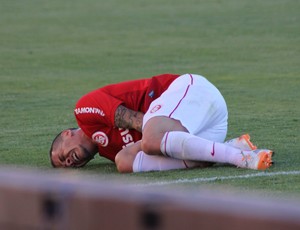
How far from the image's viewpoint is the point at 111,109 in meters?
6.99

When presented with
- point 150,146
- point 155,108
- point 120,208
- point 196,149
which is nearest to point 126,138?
point 155,108

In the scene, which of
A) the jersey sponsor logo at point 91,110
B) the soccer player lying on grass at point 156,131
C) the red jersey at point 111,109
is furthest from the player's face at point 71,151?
the jersey sponsor logo at point 91,110

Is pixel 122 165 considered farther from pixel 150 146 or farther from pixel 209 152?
pixel 209 152

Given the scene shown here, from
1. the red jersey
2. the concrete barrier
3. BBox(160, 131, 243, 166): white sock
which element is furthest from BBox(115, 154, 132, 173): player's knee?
the concrete barrier

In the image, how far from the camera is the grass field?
7547 millimetres

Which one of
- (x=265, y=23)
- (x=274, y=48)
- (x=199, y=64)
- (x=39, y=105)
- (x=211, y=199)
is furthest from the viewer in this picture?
(x=265, y=23)

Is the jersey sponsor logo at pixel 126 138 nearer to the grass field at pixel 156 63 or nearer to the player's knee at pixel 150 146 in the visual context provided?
the grass field at pixel 156 63

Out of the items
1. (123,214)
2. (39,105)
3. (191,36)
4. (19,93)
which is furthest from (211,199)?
(191,36)

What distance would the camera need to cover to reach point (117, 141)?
Result: 7.14 meters

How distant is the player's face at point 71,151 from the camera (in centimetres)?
724

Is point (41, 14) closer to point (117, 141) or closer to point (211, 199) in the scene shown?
point (117, 141)

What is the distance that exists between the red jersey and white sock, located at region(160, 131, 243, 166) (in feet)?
1.77

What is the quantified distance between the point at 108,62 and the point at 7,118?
21.3 feet

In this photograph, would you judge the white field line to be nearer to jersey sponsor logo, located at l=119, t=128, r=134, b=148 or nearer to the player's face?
jersey sponsor logo, located at l=119, t=128, r=134, b=148
